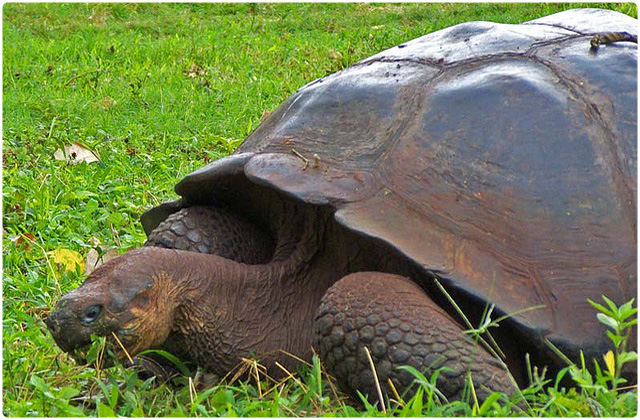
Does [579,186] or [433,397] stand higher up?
[579,186]

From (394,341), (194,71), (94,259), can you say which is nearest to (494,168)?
(394,341)

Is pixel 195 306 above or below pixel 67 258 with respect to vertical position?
above

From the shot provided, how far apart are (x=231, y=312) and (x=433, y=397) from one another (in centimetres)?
74

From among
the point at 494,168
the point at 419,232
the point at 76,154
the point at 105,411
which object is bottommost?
the point at 76,154

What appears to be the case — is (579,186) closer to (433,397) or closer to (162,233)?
(433,397)

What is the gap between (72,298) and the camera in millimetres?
2725

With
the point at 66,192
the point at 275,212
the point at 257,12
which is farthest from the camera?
the point at 257,12

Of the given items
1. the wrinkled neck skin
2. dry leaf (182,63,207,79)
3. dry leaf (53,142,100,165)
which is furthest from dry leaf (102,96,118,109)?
the wrinkled neck skin

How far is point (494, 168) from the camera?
9.66 feet

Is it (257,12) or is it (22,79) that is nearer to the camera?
(22,79)

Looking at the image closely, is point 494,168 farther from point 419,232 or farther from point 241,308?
point 241,308

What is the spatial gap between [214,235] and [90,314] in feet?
2.42

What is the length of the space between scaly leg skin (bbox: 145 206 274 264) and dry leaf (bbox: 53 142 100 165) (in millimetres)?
2192

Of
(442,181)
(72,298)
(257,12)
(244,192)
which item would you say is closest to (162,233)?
(244,192)
